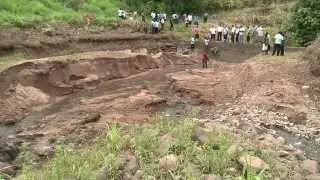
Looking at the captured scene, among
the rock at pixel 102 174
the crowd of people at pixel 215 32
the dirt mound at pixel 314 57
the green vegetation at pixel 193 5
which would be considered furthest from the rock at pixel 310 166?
the green vegetation at pixel 193 5

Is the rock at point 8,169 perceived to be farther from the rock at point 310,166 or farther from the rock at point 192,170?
the rock at point 310,166

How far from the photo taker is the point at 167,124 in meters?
15.7

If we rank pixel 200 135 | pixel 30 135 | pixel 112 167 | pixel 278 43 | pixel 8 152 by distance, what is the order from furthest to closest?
pixel 278 43 < pixel 30 135 < pixel 8 152 < pixel 200 135 < pixel 112 167

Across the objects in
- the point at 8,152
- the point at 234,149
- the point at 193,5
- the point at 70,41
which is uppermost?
the point at 193,5

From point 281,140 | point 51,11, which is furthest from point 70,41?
point 281,140

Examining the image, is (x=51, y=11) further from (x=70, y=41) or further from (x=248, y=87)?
(x=248, y=87)

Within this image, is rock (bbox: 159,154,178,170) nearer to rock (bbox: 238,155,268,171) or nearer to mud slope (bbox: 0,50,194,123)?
rock (bbox: 238,155,268,171)

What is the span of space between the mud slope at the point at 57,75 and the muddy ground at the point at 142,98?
0.11 feet

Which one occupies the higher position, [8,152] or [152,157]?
[152,157]

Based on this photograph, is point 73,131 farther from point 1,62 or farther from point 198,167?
point 1,62

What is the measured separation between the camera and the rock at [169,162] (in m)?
13.1

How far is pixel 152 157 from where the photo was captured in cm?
1362

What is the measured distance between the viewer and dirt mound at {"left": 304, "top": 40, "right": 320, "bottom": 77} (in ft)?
69.4

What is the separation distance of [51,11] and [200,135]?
22.2 metres
